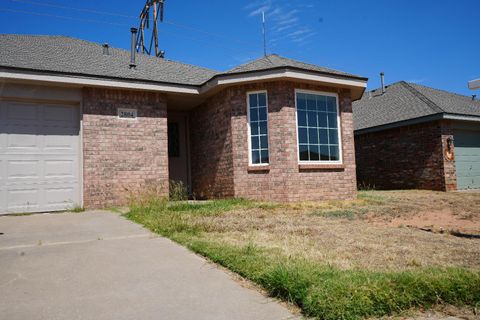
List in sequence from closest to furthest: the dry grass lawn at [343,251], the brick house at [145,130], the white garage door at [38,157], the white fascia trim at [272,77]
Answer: the dry grass lawn at [343,251]
the white garage door at [38,157]
the brick house at [145,130]
the white fascia trim at [272,77]

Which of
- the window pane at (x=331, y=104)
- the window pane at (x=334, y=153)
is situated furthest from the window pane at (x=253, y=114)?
the window pane at (x=334, y=153)

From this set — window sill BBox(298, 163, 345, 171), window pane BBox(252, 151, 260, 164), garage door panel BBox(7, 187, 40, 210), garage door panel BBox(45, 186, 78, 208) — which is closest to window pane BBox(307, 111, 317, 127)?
window sill BBox(298, 163, 345, 171)

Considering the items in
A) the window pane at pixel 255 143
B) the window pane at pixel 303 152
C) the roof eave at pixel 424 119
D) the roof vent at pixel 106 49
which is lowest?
the window pane at pixel 303 152

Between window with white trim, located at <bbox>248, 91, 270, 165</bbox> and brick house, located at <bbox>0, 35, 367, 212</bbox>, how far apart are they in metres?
Result: 0.03

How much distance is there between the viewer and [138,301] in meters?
2.89

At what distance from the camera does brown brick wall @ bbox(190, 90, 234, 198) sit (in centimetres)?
1089

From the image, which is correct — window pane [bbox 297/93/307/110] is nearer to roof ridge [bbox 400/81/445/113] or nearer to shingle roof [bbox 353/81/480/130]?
shingle roof [bbox 353/81/480/130]

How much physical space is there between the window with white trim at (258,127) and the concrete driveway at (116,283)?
5465 mm

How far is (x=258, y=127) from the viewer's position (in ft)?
34.7

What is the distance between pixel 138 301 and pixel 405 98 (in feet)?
60.8

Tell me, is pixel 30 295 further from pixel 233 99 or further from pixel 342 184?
pixel 342 184

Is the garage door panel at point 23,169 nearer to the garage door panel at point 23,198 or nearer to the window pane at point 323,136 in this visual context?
the garage door panel at point 23,198

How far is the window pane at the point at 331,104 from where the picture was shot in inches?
441

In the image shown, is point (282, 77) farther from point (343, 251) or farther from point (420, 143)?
point (420, 143)
